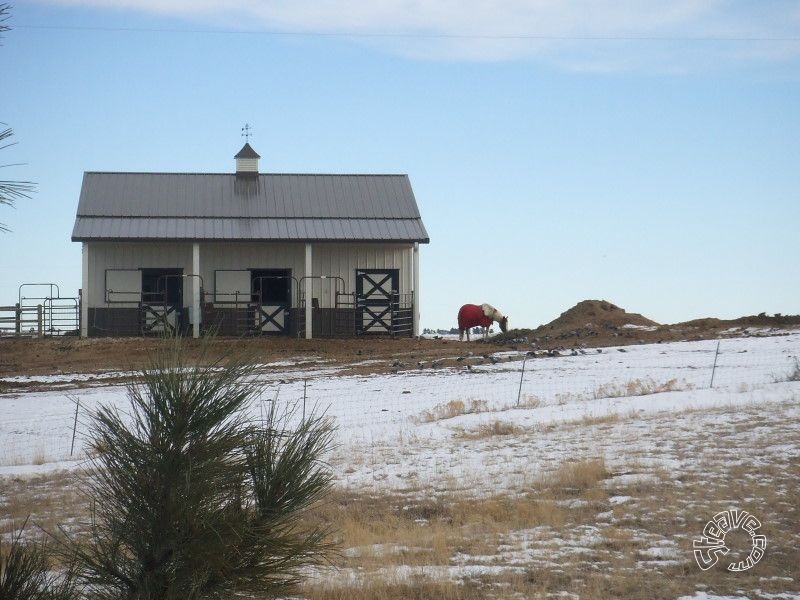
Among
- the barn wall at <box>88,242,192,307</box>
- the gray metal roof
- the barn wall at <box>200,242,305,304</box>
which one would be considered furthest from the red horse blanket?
the barn wall at <box>88,242,192,307</box>

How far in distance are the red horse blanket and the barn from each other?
9.67 ft

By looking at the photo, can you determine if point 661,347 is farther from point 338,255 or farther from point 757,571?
point 757,571

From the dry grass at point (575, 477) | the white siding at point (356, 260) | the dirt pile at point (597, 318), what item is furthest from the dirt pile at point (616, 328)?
the dry grass at point (575, 477)

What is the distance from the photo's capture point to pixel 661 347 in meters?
29.3

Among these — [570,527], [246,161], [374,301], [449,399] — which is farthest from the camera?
[246,161]

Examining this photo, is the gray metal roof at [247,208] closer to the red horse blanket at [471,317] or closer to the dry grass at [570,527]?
the red horse blanket at [471,317]

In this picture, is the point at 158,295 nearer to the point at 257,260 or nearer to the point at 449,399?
the point at 257,260

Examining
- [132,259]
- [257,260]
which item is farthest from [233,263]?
[132,259]

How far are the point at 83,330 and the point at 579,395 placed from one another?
65.0 ft

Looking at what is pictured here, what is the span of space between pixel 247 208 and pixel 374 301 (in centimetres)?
594

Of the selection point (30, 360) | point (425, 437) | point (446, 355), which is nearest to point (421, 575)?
point (425, 437)

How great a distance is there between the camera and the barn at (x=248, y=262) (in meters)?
33.5

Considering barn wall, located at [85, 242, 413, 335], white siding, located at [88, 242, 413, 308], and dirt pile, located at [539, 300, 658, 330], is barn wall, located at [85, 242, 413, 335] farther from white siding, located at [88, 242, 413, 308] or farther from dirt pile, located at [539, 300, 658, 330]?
dirt pile, located at [539, 300, 658, 330]

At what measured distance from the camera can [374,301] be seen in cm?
3459
